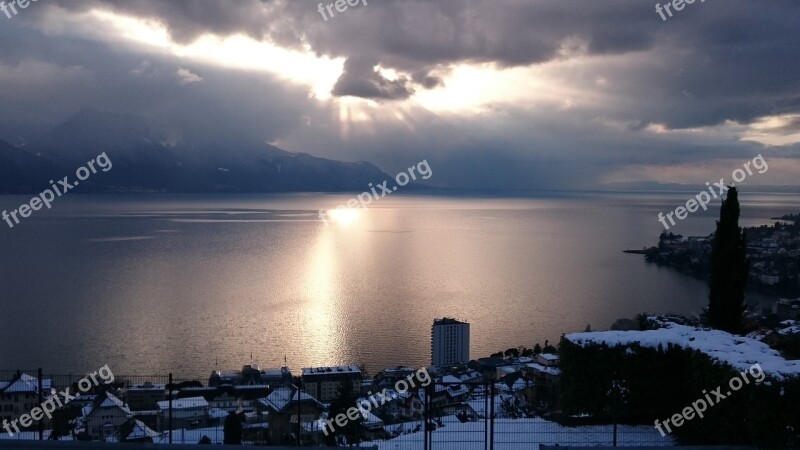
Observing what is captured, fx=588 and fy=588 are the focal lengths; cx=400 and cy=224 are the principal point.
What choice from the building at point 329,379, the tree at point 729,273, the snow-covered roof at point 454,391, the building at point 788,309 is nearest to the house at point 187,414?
the building at point 329,379

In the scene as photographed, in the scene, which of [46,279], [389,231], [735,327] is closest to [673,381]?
[735,327]

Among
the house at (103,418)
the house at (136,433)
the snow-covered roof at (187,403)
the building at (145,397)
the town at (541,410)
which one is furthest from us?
the building at (145,397)

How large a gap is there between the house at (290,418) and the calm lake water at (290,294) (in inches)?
536

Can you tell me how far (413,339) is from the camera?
24.4m

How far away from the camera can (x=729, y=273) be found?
340 inches

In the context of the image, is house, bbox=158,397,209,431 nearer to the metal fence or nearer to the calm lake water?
the metal fence

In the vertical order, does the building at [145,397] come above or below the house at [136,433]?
below

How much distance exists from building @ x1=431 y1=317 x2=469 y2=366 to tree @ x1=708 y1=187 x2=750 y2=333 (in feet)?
41.0

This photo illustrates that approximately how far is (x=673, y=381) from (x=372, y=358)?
53.1 ft

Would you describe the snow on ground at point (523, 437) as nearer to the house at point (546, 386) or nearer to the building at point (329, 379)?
the house at point (546, 386)

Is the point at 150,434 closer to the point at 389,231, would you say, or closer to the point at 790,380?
the point at 790,380

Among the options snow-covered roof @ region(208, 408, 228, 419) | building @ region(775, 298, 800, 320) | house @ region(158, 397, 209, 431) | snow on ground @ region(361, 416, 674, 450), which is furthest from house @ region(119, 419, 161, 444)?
building @ region(775, 298, 800, 320)
